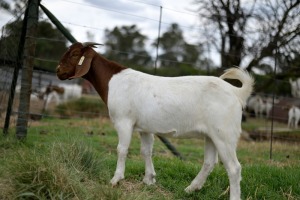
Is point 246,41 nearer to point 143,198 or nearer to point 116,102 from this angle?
point 116,102

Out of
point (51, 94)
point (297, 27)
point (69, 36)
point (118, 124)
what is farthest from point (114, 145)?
point (51, 94)

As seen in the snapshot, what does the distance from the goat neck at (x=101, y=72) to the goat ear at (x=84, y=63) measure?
84 mm

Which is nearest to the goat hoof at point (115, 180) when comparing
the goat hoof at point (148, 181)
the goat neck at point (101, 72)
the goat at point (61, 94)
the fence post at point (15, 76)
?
the goat hoof at point (148, 181)

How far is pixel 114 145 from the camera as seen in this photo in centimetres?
1001

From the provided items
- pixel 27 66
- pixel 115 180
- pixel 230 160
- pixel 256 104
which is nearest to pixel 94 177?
pixel 115 180

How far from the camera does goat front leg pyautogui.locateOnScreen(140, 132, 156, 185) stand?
226 inches

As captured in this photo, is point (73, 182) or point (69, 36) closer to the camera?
point (73, 182)

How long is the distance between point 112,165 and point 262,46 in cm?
1064

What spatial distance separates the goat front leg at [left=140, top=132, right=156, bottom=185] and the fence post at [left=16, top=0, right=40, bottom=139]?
297 cm

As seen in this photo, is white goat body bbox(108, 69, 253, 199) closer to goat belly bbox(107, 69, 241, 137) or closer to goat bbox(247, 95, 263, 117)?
goat belly bbox(107, 69, 241, 137)

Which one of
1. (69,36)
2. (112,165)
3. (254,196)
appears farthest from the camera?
(69,36)

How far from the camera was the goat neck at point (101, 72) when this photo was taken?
5805 mm

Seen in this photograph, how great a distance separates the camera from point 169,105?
5.25m

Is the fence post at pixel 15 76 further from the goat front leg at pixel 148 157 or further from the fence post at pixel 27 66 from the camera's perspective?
the goat front leg at pixel 148 157
